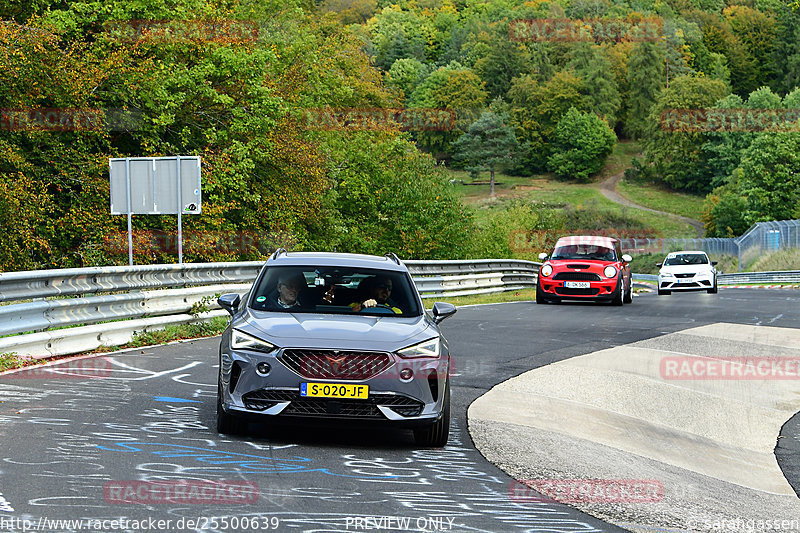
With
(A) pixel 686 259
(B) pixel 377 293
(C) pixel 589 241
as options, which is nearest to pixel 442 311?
(B) pixel 377 293

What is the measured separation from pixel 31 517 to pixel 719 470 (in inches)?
220

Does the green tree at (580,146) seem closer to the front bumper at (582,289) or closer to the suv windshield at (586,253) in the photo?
the suv windshield at (586,253)

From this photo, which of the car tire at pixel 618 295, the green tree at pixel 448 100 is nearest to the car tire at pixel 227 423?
the car tire at pixel 618 295

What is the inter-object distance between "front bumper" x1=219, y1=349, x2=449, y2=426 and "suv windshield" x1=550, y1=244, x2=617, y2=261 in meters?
18.5

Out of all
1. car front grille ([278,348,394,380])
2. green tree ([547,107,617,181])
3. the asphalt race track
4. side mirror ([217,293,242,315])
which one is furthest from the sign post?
green tree ([547,107,617,181])

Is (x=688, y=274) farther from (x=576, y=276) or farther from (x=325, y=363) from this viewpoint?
(x=325, y=363)

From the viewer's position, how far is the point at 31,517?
527cm

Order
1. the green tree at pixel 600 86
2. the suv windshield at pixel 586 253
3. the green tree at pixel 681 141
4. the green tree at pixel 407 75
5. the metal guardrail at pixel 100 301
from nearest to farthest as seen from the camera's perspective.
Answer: the metal guardrail at pixel 100 301 < the suv windshield at pixel 586 253 < the green tree at pixel 681 141 < the green tree at pixel 600 86 < the green tree at pixel 407 75

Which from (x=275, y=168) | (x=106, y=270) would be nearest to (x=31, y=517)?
(x=106, y=270)

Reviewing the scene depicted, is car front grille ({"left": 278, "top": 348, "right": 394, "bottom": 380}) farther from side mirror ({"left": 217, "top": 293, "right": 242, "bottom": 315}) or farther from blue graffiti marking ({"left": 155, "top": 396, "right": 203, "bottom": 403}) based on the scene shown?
blue graffiti marking ({"left": 155, "top": 396, "right": 203, "bottom": 403})

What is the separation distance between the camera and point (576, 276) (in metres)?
25.6

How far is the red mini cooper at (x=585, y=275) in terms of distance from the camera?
25359 mm

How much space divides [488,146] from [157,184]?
135m

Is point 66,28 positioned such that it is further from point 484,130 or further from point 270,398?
point 484,130
